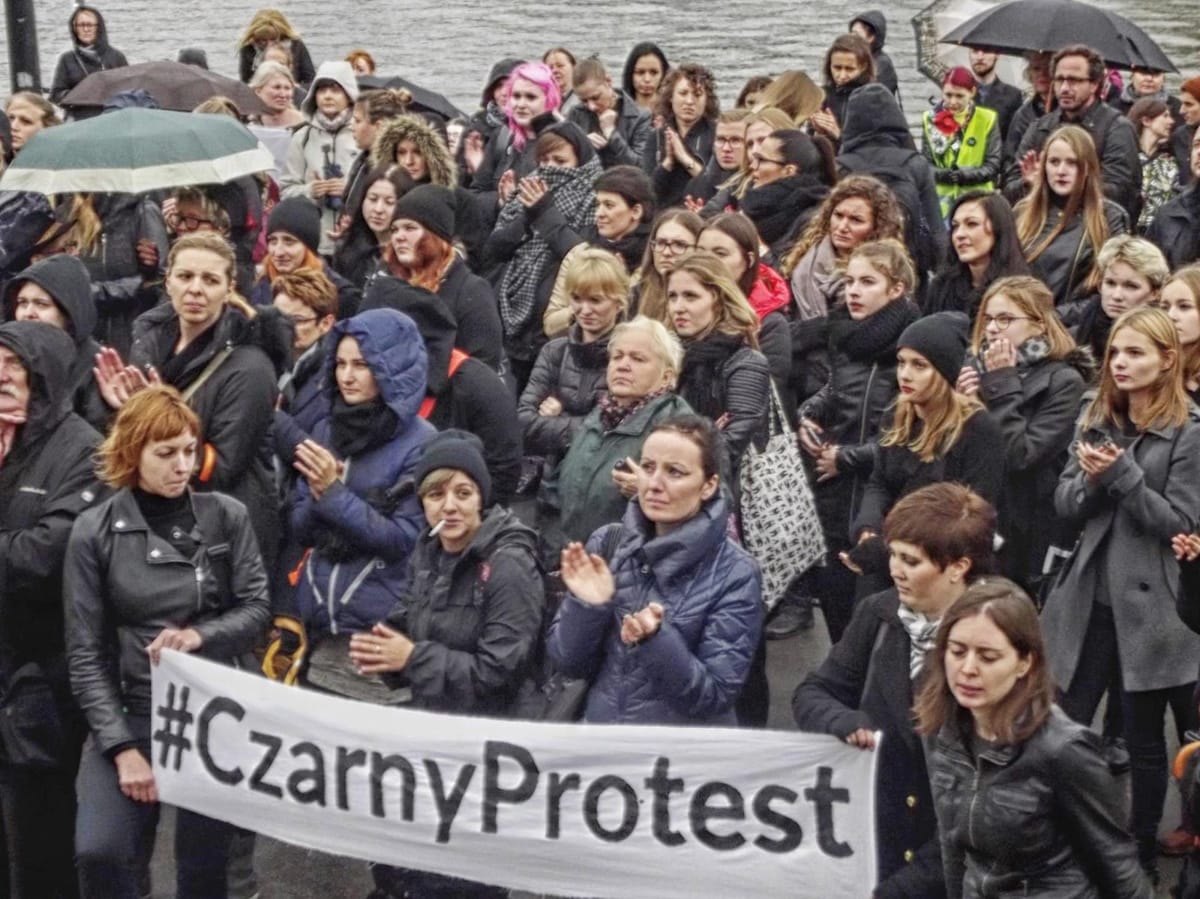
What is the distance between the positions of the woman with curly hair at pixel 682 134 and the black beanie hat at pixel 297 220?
2.72 m

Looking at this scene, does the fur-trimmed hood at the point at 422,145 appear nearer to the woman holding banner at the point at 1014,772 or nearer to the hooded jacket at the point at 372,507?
the hooded jacket at the point at 372,507

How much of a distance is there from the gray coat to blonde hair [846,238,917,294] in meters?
1.25

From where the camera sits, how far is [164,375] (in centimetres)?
662

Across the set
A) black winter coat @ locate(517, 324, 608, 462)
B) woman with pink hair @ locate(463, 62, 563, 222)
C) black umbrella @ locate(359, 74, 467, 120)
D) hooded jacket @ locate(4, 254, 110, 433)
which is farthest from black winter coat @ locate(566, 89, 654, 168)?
hooded jacket @ locate(4, 254, 110, 433)

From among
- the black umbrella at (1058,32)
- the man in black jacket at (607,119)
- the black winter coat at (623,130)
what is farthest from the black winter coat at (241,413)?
the black umbrella at (1058,32)

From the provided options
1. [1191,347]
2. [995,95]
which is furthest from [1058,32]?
[1191,347]

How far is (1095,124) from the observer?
987 centimetres

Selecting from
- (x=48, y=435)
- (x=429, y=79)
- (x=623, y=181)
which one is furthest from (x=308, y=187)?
(x=429, y=79)

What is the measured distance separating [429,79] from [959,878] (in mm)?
19858

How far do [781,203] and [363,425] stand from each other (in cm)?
301

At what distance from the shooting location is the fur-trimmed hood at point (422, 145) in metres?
9.07

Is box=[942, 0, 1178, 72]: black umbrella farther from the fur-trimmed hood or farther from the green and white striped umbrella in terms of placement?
the green and white striped umbrella

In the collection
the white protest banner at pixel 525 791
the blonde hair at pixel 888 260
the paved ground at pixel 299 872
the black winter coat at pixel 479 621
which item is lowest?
the paved ground at pixel 299 872

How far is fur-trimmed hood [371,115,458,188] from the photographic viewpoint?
9070 millimetres
